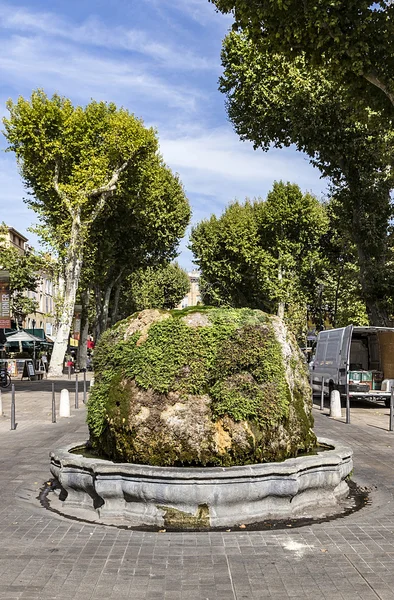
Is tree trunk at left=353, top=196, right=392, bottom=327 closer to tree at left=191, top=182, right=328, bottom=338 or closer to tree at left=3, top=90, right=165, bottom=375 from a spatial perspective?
tree at left=3, top=90, right=165, bottom=375

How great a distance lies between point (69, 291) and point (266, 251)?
20.5 meters

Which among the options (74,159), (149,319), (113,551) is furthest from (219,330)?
(74,159)

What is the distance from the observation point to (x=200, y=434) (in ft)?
Answer: 23.5

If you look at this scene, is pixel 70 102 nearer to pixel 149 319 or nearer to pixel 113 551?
pixel 149 319

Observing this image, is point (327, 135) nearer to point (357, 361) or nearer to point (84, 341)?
point (357, 361)

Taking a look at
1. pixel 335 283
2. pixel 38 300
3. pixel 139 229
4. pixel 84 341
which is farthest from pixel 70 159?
pixel 38 300

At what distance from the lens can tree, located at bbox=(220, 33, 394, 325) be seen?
27344 millimetres

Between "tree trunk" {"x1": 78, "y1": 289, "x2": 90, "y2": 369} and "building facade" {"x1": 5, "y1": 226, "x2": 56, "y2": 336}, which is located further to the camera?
"building facade" {"x1": 5, "y1": 226, "x2": 56, "y2": 336}

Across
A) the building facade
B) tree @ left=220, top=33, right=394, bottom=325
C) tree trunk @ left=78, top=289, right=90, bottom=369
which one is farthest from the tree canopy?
the building facade

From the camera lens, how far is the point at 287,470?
6.74 m

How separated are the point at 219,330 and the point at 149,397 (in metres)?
1.11

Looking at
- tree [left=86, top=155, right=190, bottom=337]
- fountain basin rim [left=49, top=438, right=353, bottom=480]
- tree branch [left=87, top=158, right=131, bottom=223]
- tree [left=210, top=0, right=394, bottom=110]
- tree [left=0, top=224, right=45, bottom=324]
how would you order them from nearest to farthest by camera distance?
fountain basin rim [left=49, top=438, right=353, bottom=480], tree [left=210, top=0, right=394, bottom=110], tree branch [left=87, top=158, right=131, bottom=223], tree [left=86, top=155, right=190, bottom=337], tree [left=0, top=224, right=45, bottom=324]

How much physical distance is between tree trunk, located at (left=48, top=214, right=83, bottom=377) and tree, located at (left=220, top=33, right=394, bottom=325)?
10142 millimetres

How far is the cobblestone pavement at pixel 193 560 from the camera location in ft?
15.5
